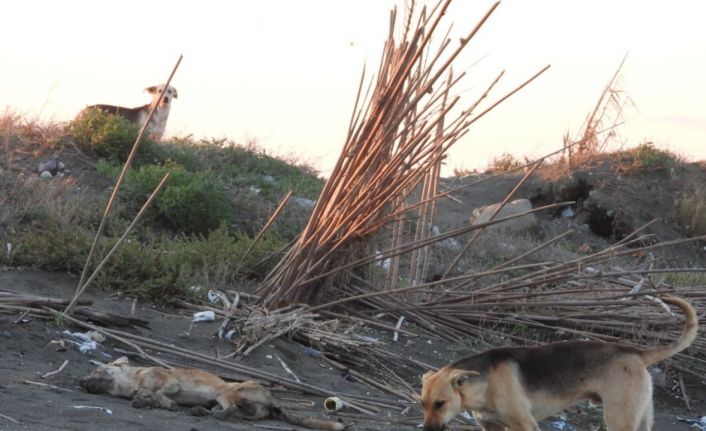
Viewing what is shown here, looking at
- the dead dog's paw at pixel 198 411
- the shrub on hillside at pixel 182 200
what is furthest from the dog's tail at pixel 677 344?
Answer: the shrub on hillside at pixel 182 200

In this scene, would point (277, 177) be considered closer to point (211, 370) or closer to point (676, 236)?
Answer: point (676, 236)

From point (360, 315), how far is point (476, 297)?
0.90 m

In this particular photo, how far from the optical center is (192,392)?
5289 mm

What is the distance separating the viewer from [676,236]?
15641 mm

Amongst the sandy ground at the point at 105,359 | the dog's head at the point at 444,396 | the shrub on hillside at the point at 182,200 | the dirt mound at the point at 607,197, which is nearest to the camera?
the sandy ground at the point at 105,359

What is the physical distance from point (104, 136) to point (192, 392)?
752 cm

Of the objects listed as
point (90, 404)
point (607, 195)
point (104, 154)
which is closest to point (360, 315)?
point (90, 404)

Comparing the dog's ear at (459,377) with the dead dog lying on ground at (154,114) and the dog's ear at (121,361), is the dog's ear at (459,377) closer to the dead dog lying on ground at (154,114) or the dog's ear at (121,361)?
the dog's ear at (121,361)

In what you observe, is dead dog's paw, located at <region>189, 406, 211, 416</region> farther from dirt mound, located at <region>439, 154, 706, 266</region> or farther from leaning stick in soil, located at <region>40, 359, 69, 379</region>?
dirt mound, located at <region>439, 154, 706, 266</region>

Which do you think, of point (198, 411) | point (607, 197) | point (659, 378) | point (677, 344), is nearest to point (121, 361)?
point (198, 411)

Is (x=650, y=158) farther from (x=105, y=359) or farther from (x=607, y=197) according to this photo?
(x=105, y=359)

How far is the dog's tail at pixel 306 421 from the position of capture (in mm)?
5121

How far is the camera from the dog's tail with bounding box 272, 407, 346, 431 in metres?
5.12

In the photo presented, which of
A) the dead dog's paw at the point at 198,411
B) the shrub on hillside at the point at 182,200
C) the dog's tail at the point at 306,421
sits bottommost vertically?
the dead dog's paw at the point at 198,411
